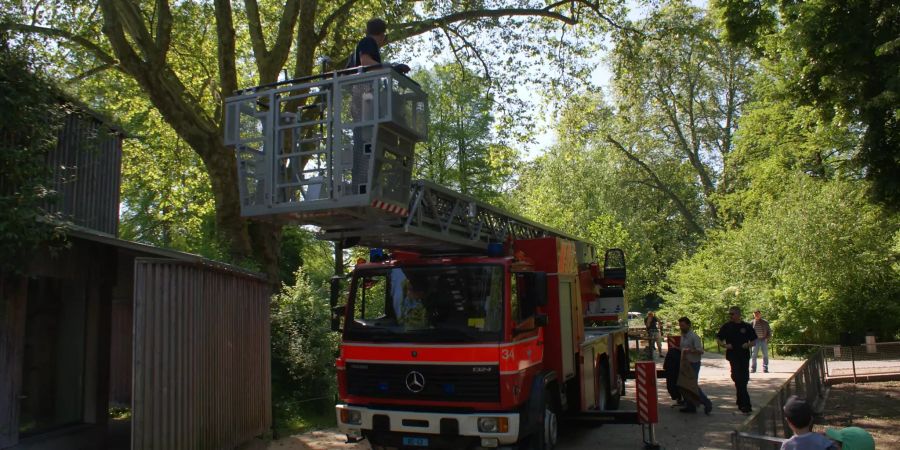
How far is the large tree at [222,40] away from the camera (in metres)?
12.3

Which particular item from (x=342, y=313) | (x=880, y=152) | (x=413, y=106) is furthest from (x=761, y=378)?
(x=413, y=106)

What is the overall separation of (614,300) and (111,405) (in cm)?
1077

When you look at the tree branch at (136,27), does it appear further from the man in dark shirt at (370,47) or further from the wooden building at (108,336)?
the man in dark shirt at (370,47)

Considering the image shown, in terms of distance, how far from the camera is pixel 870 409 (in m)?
12.4

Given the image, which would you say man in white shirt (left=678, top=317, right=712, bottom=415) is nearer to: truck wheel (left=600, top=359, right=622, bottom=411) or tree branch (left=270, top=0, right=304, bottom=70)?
truck wheel (left=600, top=359, right=622, bottom=411)

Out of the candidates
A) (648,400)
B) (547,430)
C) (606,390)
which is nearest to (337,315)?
(547,430)

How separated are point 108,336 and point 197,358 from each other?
2789 millimetres

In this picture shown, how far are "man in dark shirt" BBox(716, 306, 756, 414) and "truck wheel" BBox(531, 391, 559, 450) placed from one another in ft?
14.2

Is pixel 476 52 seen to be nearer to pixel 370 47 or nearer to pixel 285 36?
pixel 285 36

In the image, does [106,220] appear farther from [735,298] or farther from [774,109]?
[735,298]

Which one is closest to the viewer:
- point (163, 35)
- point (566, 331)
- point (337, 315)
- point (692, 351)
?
point (337, 315)

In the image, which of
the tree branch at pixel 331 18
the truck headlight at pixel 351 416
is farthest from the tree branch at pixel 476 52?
the truck headlight at pixel 351 416

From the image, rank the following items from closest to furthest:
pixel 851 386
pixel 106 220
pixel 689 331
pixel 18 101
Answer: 1. pixel 18 101
2. pixel 106 220
3. pixel 689 331
4. pixel 851 386

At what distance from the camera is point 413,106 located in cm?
689
